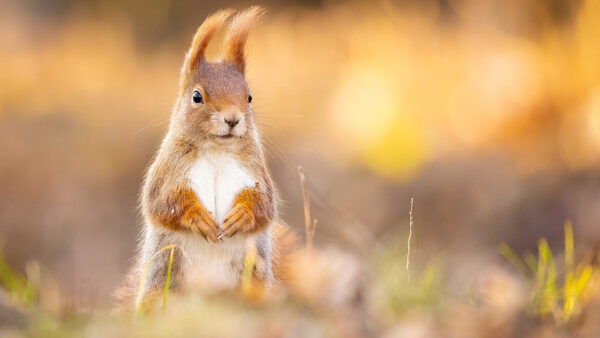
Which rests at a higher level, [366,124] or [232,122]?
[232,122]

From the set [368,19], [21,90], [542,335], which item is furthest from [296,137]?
[542,335]

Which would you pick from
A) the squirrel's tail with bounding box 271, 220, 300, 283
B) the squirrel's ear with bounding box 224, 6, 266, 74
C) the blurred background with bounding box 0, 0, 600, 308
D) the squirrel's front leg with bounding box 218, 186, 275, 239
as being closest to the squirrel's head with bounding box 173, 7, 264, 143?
the squirrel's ear with bounding box 224, 6, 266, 74

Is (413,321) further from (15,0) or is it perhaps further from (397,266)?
(15,0)

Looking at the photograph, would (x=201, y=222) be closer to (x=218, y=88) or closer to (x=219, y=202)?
(x=219, y=202)

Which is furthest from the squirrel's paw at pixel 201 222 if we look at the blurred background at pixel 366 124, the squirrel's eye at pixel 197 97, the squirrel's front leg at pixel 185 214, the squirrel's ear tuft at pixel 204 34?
the blurred background at pixel 366 124

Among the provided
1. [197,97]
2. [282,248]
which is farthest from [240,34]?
[282,248]

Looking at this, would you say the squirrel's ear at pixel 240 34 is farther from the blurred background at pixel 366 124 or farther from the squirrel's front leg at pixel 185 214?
the blurred background at pixel 366 124

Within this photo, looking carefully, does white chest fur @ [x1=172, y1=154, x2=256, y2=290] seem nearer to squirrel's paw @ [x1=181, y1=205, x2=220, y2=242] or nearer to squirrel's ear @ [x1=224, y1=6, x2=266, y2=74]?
squirrel's paw @ [x1=181, y1=205, x2=220, y2=242]
